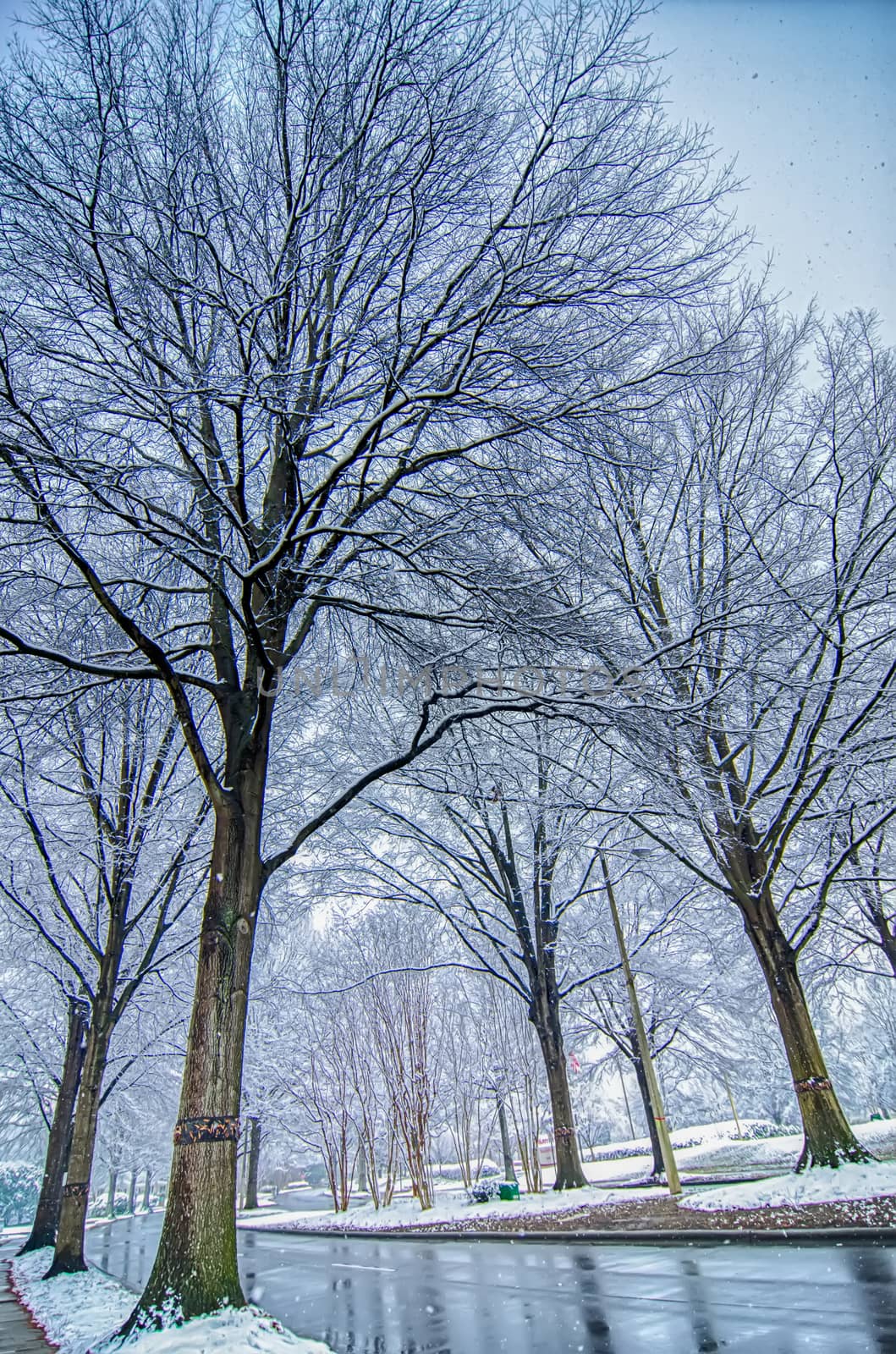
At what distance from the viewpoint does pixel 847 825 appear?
12258 mm

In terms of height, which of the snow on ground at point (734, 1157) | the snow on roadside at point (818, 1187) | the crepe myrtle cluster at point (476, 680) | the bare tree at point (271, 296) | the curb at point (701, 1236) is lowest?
the snow on ground at point (734, 1157)

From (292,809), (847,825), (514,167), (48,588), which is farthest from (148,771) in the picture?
(847,825)

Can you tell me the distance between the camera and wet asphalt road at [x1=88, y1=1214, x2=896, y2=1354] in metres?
4.50

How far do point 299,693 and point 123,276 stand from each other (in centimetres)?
533

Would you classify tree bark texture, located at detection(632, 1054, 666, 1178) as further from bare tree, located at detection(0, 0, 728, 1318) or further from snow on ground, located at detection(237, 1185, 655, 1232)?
→ bare tree, located at detection(0, 0, 728, 1318)

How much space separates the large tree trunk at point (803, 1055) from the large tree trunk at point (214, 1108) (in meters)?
7.72

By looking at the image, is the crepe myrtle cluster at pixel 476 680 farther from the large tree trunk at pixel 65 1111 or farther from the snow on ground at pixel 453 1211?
the large tree trunk at pixel 65 1111

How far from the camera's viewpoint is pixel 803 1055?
32.8 ft

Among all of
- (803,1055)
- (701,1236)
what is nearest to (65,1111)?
(701,1236)

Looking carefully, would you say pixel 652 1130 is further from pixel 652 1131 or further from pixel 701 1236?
pixel 701 1236

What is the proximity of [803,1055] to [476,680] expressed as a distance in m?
7.79

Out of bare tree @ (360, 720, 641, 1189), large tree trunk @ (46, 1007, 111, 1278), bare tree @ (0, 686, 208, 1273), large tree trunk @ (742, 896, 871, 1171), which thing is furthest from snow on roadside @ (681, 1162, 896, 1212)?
bare tree @ (0, 686, 208, 1273)

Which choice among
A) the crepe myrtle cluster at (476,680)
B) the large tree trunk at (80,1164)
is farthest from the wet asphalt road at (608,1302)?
the crepe myrtle cluster at (476,680)

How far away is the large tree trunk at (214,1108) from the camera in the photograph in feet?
16.1
